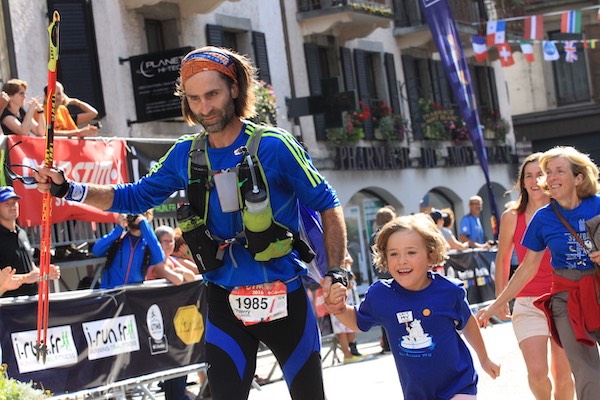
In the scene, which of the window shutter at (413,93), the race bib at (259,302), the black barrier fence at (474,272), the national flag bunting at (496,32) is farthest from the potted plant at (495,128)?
the race bib at (259,302)

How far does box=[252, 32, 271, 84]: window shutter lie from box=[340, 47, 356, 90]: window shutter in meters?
3.85

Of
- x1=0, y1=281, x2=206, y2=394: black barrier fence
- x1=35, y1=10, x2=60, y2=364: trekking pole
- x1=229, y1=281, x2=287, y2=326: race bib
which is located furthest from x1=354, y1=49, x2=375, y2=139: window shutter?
x1=229, y1=281, x2=287, y2=326: race bib

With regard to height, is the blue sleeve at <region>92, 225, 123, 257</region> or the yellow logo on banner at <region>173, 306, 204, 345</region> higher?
the blue sleeve at <region>92, 225, 123, 257</region>

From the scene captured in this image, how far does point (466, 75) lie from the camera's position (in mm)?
23422

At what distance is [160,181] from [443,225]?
12957 millimetres

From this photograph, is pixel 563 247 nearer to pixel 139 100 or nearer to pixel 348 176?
pixel 139 100

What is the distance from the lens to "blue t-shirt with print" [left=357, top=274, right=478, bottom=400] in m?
6.22

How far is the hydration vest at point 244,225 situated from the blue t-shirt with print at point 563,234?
215cm

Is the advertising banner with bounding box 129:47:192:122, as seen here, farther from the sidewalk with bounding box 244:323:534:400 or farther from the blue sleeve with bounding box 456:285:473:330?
the blue sleeve with bounding box 456:285:473:330

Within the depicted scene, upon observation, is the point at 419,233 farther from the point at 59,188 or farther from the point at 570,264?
the point at 59,188

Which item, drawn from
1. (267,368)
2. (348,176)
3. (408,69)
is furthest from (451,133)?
(267,368)

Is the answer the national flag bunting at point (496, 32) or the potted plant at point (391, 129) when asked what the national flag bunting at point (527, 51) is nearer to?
the national flag bunting at point (496, 32)

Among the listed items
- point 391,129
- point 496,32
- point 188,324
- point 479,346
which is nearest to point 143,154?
point 188,324

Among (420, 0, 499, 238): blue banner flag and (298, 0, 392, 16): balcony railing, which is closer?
(420, 0, 499, 238): blue banner flag
